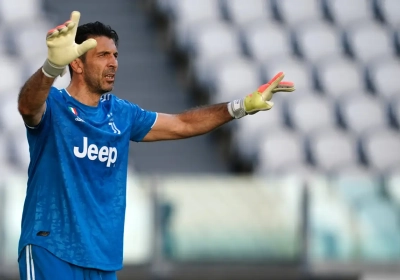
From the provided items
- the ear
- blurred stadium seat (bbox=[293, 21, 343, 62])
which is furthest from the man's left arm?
blurred stadium seat (bbox=[293, 21, 343, 62])

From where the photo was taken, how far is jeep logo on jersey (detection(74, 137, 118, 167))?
4.62m

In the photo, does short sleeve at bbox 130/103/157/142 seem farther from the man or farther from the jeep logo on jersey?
the jeep logo on jersey

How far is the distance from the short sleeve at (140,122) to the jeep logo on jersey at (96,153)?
33cm

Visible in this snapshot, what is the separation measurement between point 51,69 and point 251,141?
644 centimetres

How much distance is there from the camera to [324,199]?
9023 millimetres

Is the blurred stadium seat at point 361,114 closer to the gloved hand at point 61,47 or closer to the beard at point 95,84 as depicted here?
the beard at point 95,84

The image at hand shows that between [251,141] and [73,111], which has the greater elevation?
[251,141]

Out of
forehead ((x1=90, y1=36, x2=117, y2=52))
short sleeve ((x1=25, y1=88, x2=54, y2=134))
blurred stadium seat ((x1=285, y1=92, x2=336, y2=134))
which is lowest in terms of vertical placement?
short sleeve ((x1=25, y1=88, x2=54, y2=134))

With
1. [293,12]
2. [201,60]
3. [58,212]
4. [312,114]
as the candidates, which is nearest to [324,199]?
[312,114]

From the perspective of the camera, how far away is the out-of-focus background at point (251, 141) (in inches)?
351

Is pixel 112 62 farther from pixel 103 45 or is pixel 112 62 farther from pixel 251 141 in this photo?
pixel 251 141

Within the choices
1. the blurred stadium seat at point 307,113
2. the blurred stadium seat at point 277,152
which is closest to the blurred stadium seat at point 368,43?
the blurred stadium seat at point 307,113

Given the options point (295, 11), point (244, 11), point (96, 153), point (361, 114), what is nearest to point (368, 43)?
point (295, 11)

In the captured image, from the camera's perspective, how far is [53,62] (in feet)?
13.9
